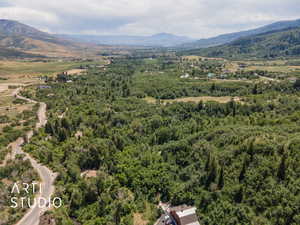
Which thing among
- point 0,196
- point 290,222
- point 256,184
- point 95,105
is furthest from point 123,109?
point 290,222

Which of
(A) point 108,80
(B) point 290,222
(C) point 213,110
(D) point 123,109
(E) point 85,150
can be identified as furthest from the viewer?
(A) point 108,80

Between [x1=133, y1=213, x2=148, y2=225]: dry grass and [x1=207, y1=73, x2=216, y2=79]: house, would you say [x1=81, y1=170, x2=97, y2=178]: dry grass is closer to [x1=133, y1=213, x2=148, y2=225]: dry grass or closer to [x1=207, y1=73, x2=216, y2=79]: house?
[x1=133, y1=213, x2=148, y2=225]: dry grass

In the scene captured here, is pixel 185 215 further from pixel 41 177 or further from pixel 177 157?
pixel 41 177

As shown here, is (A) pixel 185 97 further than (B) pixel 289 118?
Yes

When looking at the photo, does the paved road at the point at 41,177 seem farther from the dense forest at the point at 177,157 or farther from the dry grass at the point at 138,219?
the dry grass at the point at 138,219

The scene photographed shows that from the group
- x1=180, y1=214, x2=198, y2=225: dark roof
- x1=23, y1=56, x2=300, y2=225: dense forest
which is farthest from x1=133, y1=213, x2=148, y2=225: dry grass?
x1=180, y1=214, x2=198, y2=225: dark roof

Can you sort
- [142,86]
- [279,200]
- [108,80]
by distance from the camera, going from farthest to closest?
[108,80] < [142,86] < [279,200]

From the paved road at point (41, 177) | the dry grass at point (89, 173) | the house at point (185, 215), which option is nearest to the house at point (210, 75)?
the paved road at point (41, 177)

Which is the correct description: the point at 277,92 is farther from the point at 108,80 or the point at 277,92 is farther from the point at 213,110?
the point at 108,80

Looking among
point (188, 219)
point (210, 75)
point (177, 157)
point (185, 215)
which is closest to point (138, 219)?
point (185, 215)
